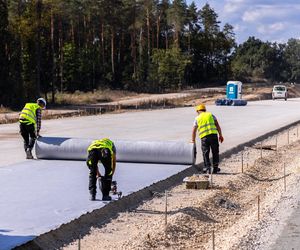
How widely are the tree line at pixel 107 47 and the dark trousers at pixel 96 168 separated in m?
41.2

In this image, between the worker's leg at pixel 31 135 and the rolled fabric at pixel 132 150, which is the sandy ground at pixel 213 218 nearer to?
the rolled fabric at pixel 132 150

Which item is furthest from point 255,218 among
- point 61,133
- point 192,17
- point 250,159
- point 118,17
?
point 192,17

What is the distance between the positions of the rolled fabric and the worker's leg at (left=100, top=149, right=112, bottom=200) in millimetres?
5100

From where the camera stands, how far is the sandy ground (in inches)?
356

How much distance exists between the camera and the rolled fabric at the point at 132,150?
631 inches

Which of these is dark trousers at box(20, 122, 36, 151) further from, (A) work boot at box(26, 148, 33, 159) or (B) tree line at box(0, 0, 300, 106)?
(B) tree line at box(0, 0, 300, 106)

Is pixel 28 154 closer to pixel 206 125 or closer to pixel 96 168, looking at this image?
pixel 206 125

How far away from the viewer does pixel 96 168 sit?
1081 centimetres

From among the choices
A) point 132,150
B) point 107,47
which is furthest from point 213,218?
point 107,47

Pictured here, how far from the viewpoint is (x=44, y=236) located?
8539 mm

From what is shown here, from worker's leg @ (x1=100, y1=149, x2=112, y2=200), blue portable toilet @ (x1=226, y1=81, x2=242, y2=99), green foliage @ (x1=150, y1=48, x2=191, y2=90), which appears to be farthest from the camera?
green foliage @ (x1=150, y1=48, x2=191, y2=90)

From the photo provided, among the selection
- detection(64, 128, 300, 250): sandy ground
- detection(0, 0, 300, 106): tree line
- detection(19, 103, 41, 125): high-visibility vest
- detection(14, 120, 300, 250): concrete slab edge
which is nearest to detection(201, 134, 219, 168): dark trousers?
detection(64, 128, 300, 250): sandy ground

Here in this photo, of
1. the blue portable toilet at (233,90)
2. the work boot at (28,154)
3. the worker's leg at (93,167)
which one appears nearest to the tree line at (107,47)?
the blue portable toilet at (233,90)

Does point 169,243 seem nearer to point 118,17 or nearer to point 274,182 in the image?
point 274,182
